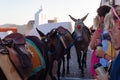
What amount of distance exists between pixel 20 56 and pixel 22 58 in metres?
0.04

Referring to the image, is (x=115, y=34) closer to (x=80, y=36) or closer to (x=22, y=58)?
(x=22, y=58)

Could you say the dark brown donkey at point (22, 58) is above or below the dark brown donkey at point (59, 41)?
above

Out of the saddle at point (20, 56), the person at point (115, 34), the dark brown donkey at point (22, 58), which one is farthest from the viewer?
the saddle at point (20, 56)

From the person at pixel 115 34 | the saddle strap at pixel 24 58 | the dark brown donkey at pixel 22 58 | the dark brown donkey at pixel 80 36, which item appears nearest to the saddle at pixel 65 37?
the dark brown donkey at pixel 80 36

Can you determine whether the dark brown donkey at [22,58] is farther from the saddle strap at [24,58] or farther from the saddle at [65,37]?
the saddle at [65,37]

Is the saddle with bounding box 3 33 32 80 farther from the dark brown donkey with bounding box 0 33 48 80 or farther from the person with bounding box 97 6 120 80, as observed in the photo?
the person with bounding box 97 6 120 80

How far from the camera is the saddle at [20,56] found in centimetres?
386

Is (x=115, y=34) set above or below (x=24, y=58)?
above

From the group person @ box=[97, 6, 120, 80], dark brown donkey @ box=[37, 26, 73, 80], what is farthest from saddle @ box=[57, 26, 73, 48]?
person @ box=[97, 6, 120, 80]

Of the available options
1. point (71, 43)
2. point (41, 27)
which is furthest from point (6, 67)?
point (41, 27)

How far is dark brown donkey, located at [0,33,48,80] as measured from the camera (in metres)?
3.65

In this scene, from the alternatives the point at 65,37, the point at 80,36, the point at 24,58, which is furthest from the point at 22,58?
the point at 80,36

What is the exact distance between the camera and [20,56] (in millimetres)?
4055

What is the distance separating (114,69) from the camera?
6.35ft
